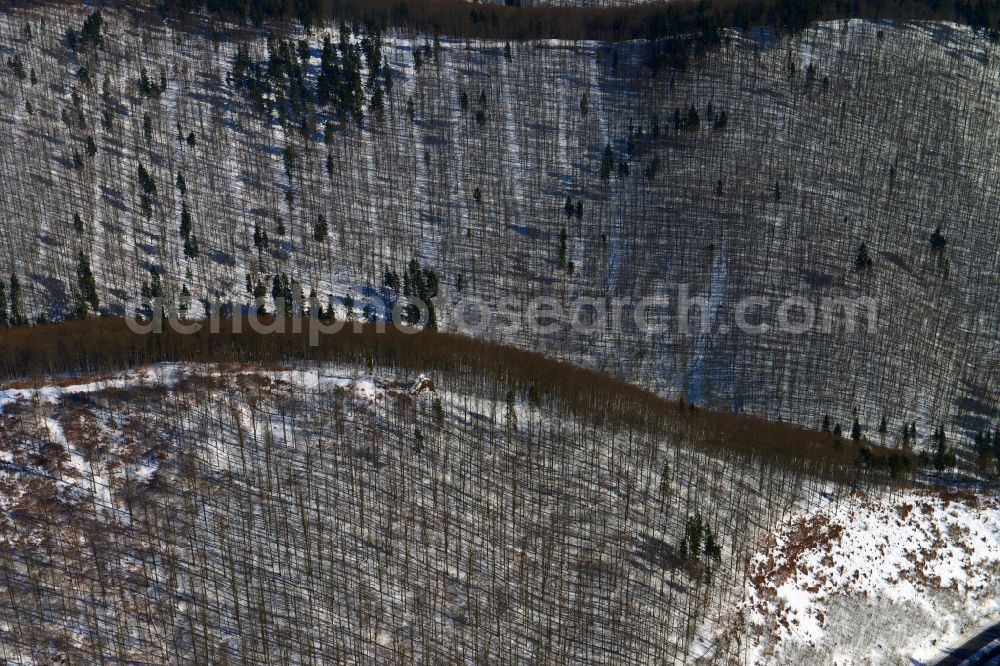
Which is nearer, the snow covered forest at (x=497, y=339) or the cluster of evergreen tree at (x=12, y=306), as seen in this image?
the snow covered forest at (x=497, y=339)

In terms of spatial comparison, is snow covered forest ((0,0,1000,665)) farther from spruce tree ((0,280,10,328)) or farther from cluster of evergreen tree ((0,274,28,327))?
spruce tree ((0,280,10,328))

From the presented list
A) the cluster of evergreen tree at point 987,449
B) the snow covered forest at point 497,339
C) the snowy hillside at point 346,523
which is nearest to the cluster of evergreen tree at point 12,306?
the snow covered forest at point 497,339

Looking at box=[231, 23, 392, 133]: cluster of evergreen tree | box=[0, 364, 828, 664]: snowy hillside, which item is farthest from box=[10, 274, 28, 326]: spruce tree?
box=[231, 23, 392, 133]: cluster of evergreen tree

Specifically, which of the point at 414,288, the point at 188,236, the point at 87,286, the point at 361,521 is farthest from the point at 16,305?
the point at 361,521

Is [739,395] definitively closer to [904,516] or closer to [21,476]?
[904,516]

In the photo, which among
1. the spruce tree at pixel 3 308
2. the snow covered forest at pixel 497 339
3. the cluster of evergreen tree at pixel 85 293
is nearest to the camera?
the snow covered forest at pixel 497 339

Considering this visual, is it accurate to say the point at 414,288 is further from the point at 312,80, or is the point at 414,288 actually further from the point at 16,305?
the point at 312,80

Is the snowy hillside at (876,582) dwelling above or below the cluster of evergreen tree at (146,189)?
below

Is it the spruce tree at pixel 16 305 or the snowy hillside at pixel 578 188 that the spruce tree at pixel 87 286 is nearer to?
the snowy hillside at pixel 578 188

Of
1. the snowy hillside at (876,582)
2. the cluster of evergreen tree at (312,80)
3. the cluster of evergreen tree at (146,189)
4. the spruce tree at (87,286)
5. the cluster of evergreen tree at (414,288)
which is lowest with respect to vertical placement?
the snowy hillside at (876,582)
